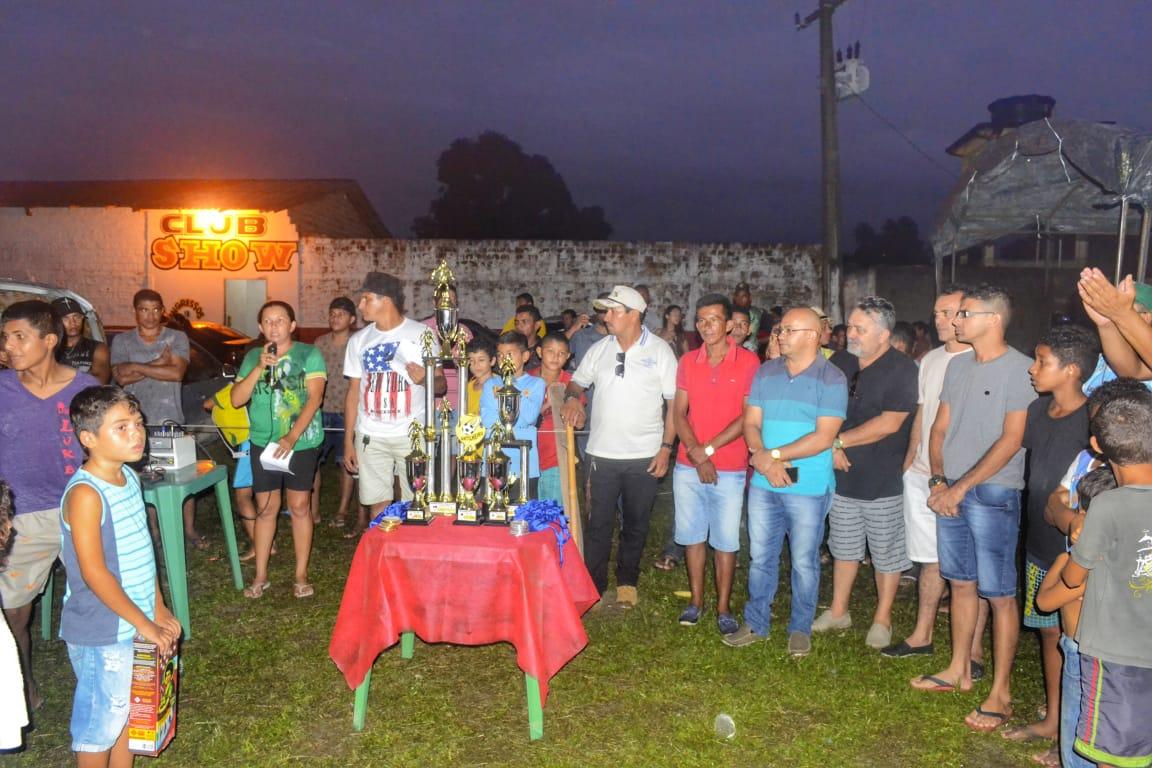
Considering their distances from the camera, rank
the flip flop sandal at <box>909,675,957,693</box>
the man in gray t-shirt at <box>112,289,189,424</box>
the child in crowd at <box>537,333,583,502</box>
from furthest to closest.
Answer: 1. the man in gray t-shirt at <box>112,289,189,424</box>
2. the child in crowd at <box>537,333,583,502</box>
3. the flip flop sandal at <box>909,675,957,693</box>

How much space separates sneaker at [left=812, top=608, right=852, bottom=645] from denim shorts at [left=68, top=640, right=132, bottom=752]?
3.85 meters

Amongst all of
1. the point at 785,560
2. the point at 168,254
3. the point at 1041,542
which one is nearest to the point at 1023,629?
the point at 785,560

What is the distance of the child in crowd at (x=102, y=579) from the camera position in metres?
3.10

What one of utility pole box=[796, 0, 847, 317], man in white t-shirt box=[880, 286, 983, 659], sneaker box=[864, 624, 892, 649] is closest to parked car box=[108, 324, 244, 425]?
sneaker box=[864, 624, 892, 649]

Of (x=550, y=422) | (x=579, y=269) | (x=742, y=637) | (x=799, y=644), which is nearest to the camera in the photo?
(x=799, y=644)

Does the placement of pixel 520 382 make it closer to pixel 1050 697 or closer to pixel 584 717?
pixel 584 717

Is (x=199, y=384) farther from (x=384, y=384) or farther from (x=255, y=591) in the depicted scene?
(x=384, y=384)

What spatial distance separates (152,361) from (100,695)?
12.5 ft

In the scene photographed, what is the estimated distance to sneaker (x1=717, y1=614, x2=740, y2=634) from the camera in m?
5.33

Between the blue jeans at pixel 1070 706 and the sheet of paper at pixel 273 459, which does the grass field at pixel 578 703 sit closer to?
the blue jeans at pixel 1070 706

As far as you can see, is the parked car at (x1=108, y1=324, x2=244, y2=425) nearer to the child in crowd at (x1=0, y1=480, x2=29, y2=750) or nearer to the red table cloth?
the red table cloth

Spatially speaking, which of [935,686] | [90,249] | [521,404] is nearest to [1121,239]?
[935,686]

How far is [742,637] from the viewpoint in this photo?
5.21 m

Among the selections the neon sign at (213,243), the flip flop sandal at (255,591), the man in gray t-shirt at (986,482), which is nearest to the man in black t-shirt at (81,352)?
the flip flop sandal at (255,591)
